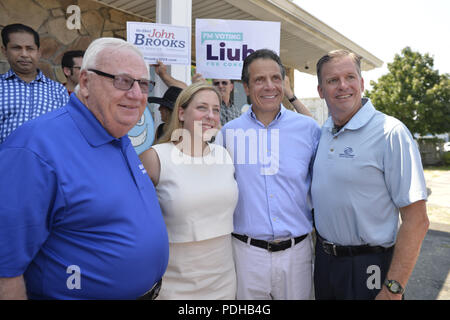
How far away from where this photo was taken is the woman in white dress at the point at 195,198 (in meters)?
1.91

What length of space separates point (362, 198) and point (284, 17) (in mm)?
4673

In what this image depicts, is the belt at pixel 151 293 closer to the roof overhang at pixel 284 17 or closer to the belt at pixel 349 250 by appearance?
the belt at pixel 349 250

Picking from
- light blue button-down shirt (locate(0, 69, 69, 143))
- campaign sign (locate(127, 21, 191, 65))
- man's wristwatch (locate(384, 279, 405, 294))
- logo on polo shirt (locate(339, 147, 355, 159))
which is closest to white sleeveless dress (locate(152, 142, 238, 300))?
logo on polo shirt (locate(339, 147, 355, 159))

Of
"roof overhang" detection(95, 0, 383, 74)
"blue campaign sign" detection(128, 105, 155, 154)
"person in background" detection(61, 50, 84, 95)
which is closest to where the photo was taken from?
"blue campaign sign" detection(128, 105, 155, 154)

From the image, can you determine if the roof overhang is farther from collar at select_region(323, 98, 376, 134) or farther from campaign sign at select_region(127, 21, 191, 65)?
collar at select_region(323, 98, 376, 134)

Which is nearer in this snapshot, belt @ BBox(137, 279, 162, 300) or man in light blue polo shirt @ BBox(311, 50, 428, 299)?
belt @ BBox(137, 279, 162, 300)

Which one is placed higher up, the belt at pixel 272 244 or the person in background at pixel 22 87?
the person in background at pixel 22 87

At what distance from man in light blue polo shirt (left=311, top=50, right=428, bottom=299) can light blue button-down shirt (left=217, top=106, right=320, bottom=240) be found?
15 centimetres

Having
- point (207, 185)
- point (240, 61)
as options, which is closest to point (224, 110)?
point (240, 61)

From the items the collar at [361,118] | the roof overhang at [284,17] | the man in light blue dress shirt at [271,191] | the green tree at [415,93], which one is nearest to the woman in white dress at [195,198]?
the man in light blue dress shirt at [271,191]

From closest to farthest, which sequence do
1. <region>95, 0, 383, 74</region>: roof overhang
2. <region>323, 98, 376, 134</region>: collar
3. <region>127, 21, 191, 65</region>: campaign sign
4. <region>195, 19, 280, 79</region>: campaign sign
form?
<region>323, 98, 376, 134</region>: collar → <region>127, 21, 191, 65</region>: campaign sign → <region>195, 19, 280, 79</region>: campaign sign → <region>95, 0, 383, 74</region>: roof overhang

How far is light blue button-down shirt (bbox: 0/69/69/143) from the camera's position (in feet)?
8.68
